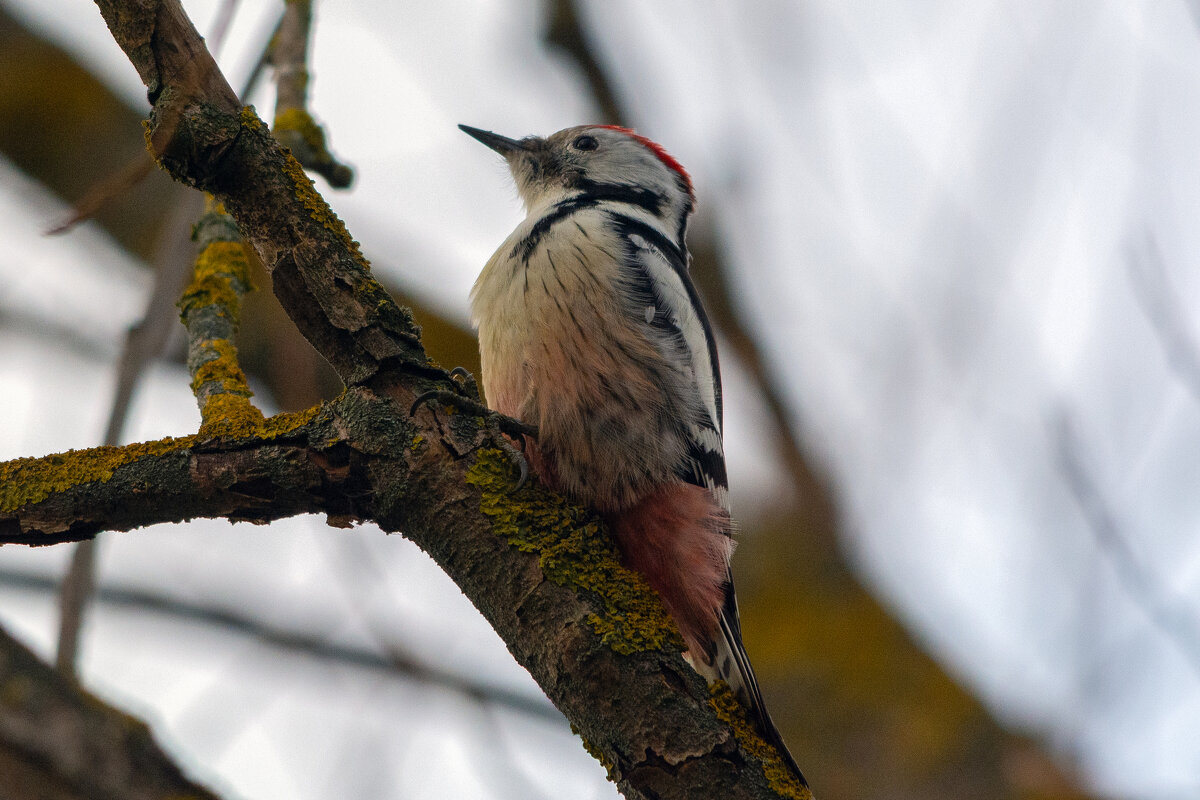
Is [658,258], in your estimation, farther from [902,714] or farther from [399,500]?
[902,714]

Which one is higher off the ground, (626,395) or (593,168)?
(593,168)

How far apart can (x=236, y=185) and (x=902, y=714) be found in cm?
397

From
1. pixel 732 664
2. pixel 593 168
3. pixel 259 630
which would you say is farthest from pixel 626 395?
pixel 259 630

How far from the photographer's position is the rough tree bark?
1.80 meters

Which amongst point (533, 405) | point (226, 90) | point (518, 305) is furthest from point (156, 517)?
point (518, 305)

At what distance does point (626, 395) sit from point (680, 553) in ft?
1.50

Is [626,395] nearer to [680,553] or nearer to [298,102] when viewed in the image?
[680,553]

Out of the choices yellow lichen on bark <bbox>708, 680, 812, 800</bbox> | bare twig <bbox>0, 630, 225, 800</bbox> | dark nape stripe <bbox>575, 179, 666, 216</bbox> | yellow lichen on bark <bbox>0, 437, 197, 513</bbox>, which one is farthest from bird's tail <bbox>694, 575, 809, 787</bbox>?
dark nape stripe <bbox>575, 179, 666, 216</bbox>

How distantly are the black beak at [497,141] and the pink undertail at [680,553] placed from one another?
7.04 feet

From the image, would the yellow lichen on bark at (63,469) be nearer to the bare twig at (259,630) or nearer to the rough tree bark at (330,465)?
the rough tree bark at (330,465)

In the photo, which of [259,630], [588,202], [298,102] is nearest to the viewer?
[298,102]

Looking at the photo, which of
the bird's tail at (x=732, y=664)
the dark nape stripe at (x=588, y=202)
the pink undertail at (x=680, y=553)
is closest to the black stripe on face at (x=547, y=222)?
the dark nape stripe at (x=588, y=202)

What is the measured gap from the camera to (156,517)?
186 centimetres

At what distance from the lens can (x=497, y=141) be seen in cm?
441
